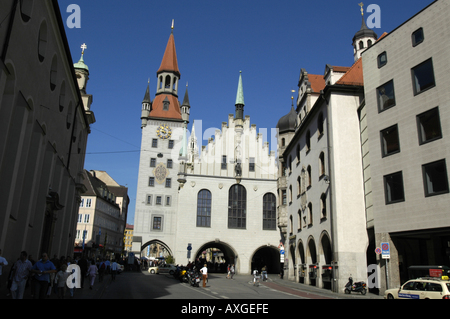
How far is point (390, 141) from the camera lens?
20047 mm

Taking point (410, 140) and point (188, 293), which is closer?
point (188, 293)

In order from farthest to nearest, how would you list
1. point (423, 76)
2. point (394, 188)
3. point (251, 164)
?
point (251, 164) → point (394, 188) → point (423, 76)

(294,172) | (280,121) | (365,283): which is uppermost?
(280,121)

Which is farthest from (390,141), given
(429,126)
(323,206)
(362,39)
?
(362,39)

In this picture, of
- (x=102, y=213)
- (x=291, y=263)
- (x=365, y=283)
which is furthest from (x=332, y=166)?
(x=102, y=213)

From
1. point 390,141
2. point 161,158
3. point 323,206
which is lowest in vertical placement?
point 323,206

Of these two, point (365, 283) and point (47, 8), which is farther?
point (365, 283)

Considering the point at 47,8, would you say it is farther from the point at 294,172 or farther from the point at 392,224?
the point at 294,172

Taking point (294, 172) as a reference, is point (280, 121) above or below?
above

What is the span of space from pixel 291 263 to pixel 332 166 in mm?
14934

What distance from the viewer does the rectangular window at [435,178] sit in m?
16.6

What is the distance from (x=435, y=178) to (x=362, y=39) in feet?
98.4

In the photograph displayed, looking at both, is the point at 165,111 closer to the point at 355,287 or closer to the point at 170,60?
the point at 170,60

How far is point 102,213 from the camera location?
6706cm
